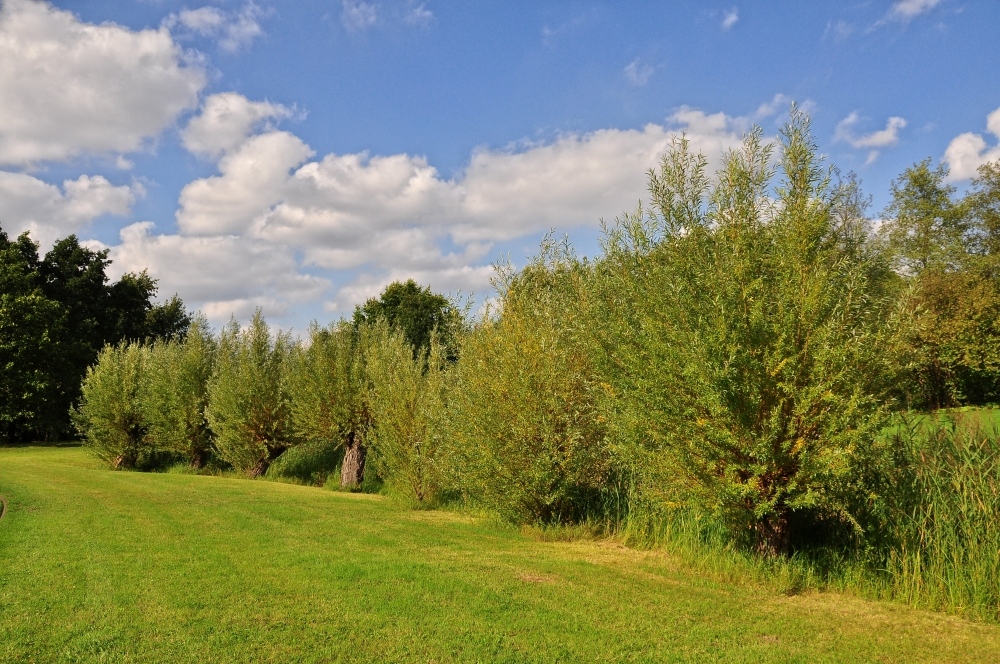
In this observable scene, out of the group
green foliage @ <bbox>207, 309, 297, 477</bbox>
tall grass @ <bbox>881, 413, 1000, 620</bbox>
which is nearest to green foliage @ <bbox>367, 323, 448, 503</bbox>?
green foliage @ <bbox>207, 309, 297, 477</bbox>

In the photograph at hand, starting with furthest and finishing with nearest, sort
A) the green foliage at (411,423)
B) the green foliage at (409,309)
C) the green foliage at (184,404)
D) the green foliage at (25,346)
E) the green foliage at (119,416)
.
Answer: the green foliage at (409,309) < the green foliage at (25,346) < the green foliage at (119,416) < the green foliage at (184,404) < the green foliage at (411,423)

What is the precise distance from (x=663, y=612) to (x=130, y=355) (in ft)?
113

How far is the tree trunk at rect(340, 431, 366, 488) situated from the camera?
25484 mm

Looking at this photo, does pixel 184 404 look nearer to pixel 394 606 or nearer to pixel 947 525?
pixel 394 606

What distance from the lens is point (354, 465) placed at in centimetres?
2567

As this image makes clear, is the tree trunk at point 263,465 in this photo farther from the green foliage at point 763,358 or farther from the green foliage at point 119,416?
the green foliage at point 763,358

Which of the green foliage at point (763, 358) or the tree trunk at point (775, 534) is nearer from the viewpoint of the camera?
the green foliage at point (763, 358)

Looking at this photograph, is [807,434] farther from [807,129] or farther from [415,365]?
[415,365]

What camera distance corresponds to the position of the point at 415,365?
21500mm

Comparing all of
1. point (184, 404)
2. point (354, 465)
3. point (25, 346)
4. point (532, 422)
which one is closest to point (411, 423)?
point (354, 465)

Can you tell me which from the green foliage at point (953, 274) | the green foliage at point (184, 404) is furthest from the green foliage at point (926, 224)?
the green foliage at point (184, 404)

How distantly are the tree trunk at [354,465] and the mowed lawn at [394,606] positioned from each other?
1231 centimetres

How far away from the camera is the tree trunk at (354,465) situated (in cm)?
2548

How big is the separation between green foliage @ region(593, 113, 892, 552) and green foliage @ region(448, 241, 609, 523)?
9.23ft
